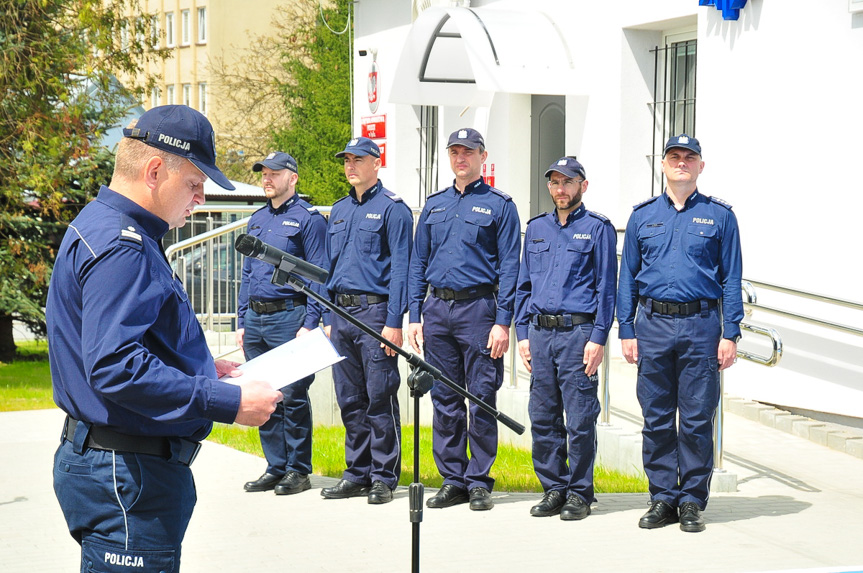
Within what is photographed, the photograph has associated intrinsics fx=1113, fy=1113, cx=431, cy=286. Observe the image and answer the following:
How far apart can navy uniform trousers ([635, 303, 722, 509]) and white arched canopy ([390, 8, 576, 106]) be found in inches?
231

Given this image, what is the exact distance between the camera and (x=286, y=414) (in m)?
7.35

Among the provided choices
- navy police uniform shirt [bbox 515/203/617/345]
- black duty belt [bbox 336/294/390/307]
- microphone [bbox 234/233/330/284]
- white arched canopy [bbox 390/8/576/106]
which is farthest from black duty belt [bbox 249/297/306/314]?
white arched canopy [bbox 390/8/576/106]

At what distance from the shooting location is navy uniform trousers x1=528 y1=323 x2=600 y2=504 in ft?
21.4

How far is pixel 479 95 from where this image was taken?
13141 millimetres

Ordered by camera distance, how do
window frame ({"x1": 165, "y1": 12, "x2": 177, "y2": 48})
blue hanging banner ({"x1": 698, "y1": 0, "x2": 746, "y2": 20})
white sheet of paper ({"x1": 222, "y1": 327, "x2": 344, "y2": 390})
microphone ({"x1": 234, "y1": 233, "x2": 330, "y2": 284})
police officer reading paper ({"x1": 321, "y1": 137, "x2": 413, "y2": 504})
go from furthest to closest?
window frame ({"x1": 165, "y1": 12, "x2": 177, "y2": 48}) < blue hanging banner ({"x1": 698, "y1": 0, "x2": 746, "y2": 20}) < police officer reading paper ({"x1": 321, "y1": 137, "x2": 413, "y2": 504}) < microphone ({"x1": 234, "y1": 233, "x2": 330, "y2": 284}) < white sheet of paper ({"x1": 222, "y1": 327, "x2": 344, "y2": 390})

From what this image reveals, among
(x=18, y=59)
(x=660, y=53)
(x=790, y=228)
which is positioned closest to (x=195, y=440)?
(x=790, y=228)

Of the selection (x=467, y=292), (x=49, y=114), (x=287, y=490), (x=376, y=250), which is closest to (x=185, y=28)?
(x=49, y=114)

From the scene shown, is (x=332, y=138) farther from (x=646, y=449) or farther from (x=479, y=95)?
(x=646, y=449)

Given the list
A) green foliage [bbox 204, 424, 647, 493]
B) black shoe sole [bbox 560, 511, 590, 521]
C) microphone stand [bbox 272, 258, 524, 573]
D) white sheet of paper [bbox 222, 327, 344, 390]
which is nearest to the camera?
white sheet of paper [bbox 222, 327, 344, 390]

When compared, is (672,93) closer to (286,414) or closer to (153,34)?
(286,414)

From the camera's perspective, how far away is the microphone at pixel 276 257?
3627 mm

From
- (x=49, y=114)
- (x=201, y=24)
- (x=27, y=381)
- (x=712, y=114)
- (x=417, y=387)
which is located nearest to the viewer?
(x=417, y=387)

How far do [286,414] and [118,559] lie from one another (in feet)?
14.1

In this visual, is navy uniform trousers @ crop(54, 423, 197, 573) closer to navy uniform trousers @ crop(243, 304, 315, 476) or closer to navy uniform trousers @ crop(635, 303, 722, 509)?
navy uniform trousers @ crop(635, 303, 722, 509)
